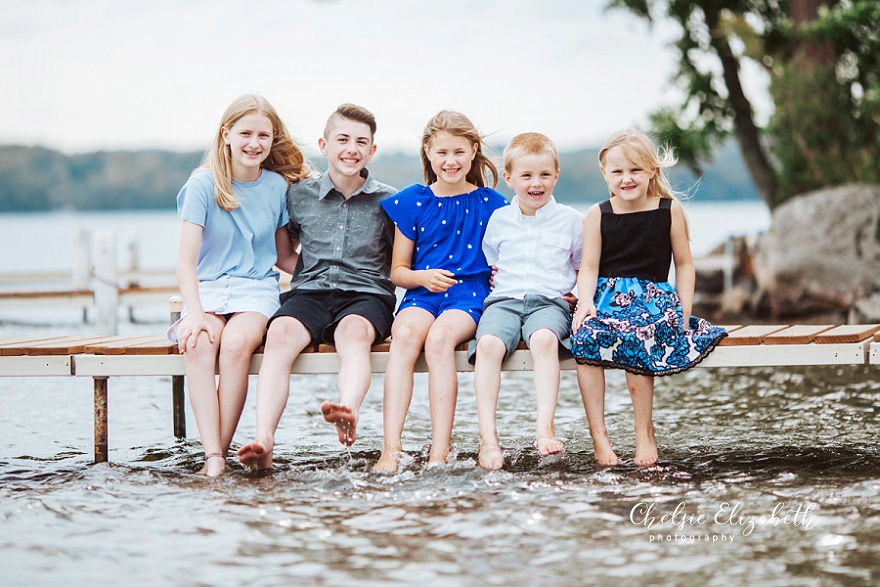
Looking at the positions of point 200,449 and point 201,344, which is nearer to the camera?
point 201,344

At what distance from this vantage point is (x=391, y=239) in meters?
5.27

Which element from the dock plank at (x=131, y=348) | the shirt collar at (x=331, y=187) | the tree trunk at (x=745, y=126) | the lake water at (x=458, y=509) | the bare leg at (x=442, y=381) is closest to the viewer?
the lake water at (x=458, y=509)

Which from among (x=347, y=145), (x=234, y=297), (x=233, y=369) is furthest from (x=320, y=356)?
(x=347, y=145)

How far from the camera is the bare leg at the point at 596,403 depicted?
473 cm

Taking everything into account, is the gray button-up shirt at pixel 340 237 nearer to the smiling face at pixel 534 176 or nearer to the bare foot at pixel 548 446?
the smiling face at pixel 534 176

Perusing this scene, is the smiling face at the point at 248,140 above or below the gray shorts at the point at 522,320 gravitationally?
above

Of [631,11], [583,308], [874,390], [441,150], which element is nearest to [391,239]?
[441,150]

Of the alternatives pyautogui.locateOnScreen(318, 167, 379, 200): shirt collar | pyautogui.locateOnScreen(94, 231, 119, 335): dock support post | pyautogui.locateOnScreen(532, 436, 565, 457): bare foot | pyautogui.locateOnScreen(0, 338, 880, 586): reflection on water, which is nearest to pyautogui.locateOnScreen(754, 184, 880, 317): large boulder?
pyautogui.locateOnScreen(0, 338, 880, 586): reflection on water

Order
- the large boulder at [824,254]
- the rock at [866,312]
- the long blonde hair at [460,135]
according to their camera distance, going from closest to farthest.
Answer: the long blonde hair at [460,135] → the rock at [866,312] → the large boulder at [824,254]

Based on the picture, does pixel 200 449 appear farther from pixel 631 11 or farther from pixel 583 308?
pixel 631 11

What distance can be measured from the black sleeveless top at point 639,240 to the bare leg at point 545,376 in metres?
0.49

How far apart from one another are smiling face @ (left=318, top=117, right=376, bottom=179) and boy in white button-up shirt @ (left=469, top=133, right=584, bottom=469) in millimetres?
687

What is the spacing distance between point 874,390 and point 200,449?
4.42 m

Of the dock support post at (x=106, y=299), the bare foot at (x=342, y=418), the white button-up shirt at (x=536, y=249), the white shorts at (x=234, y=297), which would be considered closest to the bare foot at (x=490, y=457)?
the bare foot at (x=342, y=418)
